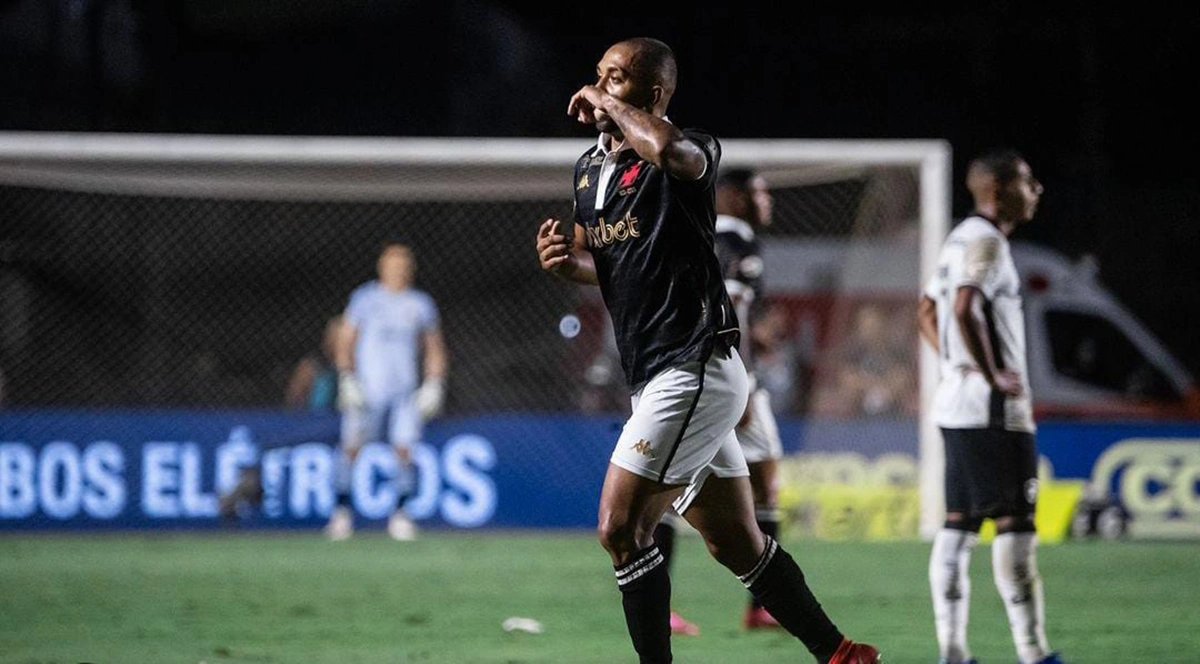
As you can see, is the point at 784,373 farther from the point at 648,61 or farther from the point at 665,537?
the point at 648,61

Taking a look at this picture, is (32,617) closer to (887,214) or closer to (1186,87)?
(887,214)

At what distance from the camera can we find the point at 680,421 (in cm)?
604

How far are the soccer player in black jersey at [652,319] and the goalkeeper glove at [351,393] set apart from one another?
9.74m

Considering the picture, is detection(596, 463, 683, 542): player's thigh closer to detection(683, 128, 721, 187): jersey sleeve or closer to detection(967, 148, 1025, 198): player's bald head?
detection(683, 128, 721, 187): jersey sleeve

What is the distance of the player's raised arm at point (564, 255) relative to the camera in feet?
20.7

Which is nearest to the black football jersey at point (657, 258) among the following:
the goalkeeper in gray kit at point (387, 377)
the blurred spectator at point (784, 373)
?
the goalkeeper in gray kit at point (387, 377)

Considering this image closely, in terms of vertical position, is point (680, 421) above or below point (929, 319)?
below

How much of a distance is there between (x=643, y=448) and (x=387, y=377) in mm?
10130

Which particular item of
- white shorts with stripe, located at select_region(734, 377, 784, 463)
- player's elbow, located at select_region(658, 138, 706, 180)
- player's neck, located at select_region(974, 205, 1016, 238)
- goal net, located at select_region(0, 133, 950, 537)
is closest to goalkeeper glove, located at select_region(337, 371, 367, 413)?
goal net, located at select_region(0, 133, 950, 537)

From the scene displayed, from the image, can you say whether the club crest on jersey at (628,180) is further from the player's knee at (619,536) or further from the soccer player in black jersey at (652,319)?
the player's knee at (619,536)

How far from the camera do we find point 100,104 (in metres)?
25.2

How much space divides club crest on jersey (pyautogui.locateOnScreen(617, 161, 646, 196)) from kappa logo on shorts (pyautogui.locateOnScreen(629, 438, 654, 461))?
31.0 inches

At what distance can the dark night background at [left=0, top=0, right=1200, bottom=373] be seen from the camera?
1002 inches

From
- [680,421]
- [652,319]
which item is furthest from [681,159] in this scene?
[680,421]
